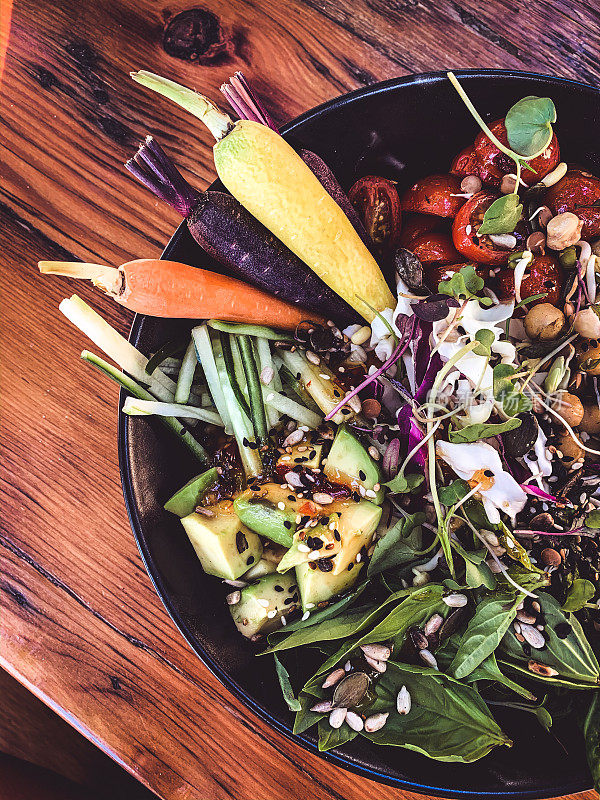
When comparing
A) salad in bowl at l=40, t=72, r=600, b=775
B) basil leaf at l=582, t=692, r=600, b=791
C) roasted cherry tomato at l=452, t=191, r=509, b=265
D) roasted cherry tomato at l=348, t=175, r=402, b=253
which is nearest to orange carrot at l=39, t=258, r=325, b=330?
salad in bowl at l=40, t=72, r=600, b=775

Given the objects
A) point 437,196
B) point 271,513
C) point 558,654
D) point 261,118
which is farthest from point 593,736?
point 261,118

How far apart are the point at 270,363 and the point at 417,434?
0.34 metres

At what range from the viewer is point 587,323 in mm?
1232

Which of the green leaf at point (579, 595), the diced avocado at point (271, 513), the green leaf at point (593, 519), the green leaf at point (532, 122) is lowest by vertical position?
the green leaf at point (579, 595)

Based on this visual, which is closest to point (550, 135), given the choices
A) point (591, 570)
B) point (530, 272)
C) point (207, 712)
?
point (530, 272)

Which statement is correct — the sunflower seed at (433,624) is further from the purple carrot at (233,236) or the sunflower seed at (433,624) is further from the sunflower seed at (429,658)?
the purple carrot at (233,236)

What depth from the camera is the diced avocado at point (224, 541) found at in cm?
122

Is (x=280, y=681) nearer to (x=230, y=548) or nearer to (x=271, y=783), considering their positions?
(x=230, y=548)

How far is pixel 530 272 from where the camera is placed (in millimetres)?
1281

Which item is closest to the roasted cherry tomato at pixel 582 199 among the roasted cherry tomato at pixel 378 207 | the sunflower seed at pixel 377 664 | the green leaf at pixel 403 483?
the roasted cherry tomato at pixel 378 207

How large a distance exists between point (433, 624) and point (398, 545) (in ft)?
0.52

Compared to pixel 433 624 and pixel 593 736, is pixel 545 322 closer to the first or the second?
pixel 433 624

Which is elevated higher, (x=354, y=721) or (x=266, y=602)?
(x=266, y=602)

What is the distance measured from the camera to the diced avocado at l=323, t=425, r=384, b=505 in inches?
49.1
